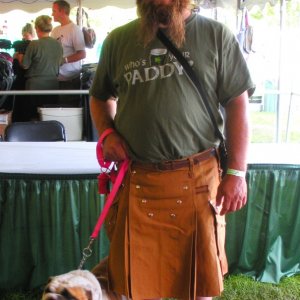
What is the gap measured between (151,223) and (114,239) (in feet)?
0.57

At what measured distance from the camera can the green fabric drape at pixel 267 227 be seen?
99.0 inches

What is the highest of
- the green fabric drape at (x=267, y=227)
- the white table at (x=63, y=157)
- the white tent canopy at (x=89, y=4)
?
the white tent canopy at (x=89, y=4)

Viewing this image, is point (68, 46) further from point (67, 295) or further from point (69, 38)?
point (67, 295)

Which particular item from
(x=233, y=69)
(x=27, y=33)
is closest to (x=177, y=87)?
(x=233, y=69)

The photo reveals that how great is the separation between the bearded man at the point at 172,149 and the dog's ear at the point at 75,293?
9.0 inches

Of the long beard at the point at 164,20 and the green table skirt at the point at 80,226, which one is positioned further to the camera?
the green table skirt at the point at 80,226

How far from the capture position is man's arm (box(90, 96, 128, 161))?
1.55 metres

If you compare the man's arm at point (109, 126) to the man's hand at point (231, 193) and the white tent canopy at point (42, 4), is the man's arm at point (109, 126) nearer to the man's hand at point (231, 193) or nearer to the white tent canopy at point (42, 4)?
the man's hand at point (231, 193)

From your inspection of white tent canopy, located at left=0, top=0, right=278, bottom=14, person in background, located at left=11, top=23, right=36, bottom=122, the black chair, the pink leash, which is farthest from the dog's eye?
white tent canopy, located at left=0, top=0, right=278, bottom=14

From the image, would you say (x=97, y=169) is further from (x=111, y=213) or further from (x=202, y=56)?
(x=202, y=56)

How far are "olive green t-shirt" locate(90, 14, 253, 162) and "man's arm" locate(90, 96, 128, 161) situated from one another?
0.18 feet

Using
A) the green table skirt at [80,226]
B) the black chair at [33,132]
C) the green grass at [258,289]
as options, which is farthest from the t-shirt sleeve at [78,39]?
the green grass at [258,289]

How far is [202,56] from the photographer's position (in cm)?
143

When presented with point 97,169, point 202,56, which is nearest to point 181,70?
point 202,56
